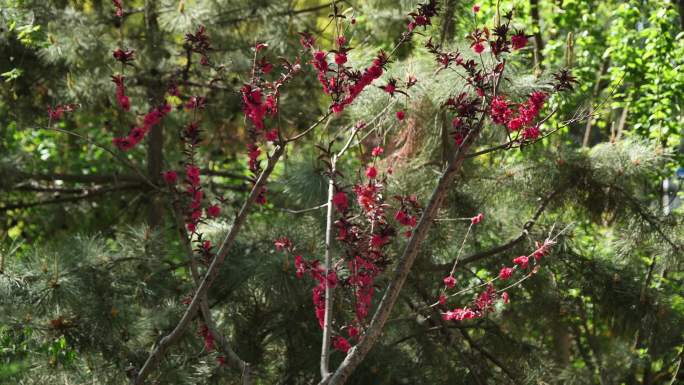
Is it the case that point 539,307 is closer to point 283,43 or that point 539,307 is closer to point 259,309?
point 259,309

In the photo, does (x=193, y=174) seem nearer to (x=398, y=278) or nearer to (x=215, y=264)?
(x=215, y=264)

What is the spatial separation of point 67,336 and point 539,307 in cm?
194

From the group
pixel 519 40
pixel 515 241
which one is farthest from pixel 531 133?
pixel 515 241

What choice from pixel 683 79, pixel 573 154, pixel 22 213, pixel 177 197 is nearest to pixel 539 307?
pixel 573 154

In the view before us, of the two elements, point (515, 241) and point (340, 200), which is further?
point (515, 241)

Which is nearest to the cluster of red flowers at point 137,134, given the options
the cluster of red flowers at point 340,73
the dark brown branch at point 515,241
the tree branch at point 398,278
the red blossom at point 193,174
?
the red blossom at point 193,174

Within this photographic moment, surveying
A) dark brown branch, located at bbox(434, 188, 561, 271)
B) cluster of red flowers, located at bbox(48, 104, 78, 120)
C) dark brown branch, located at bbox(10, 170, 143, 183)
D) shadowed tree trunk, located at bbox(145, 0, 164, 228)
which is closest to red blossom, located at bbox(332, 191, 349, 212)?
cluster of red flowers, located at bbox(48, 104, 78, 120)

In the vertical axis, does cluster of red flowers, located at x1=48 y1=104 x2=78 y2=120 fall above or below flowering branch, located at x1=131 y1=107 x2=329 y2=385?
above

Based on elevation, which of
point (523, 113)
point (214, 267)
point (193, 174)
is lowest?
point (214, 267)

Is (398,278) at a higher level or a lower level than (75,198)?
lower

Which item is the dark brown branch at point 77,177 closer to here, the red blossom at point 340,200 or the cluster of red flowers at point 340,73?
the red blossom at point 340,200

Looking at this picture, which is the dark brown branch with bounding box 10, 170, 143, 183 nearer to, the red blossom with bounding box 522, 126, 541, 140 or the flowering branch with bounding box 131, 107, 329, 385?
the flowering branch with bounding box 131, 107, 329, 385

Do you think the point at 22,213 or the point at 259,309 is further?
the point at 22,213

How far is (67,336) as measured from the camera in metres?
2.53
